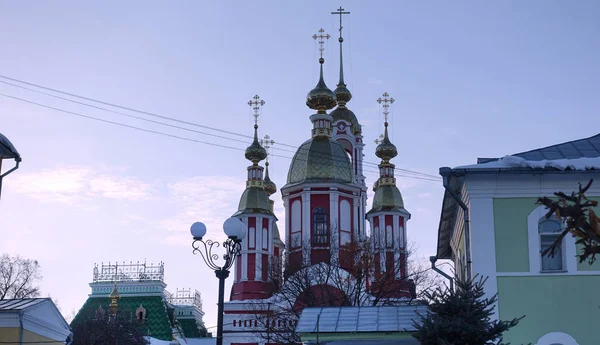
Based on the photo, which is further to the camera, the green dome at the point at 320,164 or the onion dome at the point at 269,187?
the onion dome at the point at 269,187

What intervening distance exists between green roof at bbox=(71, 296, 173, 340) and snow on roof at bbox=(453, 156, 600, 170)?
40011 mm

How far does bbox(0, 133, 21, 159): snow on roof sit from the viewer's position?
16891 millimetres

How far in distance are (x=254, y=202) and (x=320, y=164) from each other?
204 inches

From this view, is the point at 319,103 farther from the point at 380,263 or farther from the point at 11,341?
the point at 11,341

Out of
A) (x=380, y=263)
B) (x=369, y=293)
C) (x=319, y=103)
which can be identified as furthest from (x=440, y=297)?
A: (x=319, y=103)

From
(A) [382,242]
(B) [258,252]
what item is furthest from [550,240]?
(B) [258,252]

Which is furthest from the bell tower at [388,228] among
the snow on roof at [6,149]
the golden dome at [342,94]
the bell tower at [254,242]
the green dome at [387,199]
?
the snow on roof at [6,149]

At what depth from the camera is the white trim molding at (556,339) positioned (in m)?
16.5

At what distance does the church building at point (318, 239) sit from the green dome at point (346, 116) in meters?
0.55

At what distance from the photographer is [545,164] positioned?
56.0 ft

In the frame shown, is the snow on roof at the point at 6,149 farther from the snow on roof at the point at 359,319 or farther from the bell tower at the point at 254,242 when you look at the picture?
the bell tower at the point at 254,242

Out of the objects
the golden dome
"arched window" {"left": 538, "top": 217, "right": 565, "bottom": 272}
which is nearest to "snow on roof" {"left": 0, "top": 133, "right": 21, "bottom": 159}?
"arched window" {"left": 538, "top": 217, "right": 565, "bottom": 272}

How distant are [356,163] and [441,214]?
113 ft

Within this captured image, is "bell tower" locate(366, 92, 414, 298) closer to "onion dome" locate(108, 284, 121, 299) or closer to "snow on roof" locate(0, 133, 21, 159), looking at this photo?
"onion dome" locate(108, 284, 121, 299)
